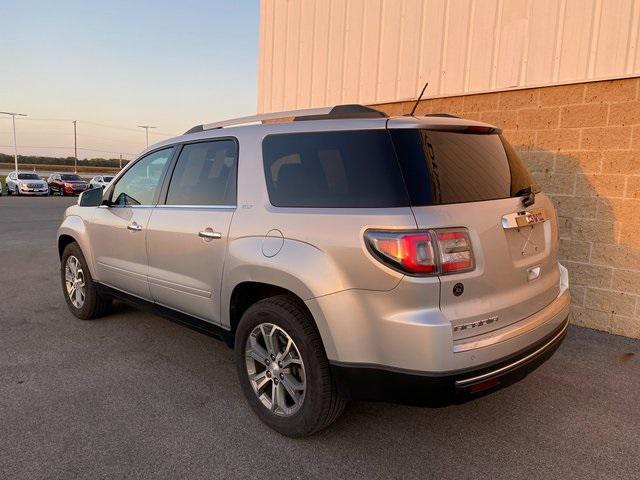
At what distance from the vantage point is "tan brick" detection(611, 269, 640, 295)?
4.66m

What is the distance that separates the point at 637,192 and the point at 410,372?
3.58 meters

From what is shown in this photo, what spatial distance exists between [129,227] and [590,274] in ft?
14.5

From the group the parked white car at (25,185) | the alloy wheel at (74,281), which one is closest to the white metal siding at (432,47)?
the alloy wheel at (74,281)

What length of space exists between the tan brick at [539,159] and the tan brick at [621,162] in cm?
50

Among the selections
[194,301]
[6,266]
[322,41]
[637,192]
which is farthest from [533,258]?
[6,266]

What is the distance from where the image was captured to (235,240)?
3027mm

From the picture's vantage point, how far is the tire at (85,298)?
4.82 meters

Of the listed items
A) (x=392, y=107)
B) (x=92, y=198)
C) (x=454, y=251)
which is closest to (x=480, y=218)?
(x=454, y=251)

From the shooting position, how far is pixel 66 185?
32406 millimetres

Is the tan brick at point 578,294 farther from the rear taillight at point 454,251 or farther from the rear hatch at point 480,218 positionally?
the rear taillight at point 454,251

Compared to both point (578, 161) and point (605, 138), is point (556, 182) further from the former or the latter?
point (605, 138)

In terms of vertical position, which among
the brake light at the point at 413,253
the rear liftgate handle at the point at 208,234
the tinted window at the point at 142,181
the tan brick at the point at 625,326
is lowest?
the tan brick at the point at 625,326

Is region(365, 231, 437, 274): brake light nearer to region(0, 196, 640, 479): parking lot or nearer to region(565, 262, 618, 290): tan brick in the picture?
region(0, 196, 640, 479): parking lot

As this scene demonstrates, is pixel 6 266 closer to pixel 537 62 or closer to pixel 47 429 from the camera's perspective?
pixel 47 429
